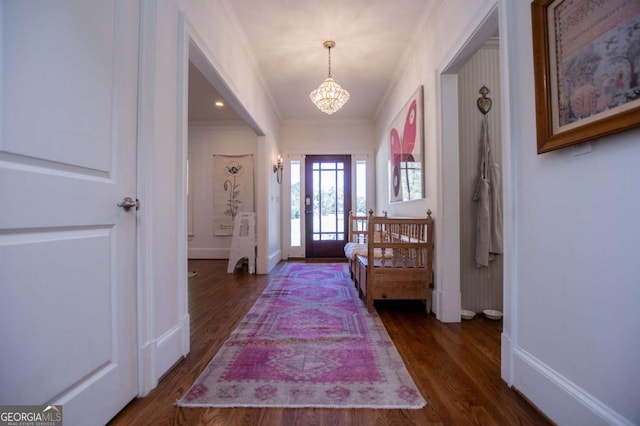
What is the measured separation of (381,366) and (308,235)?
4.17 m

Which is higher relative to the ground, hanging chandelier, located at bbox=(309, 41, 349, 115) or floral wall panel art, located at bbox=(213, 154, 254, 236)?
hanging chandelier, located at bbox=(309, 41, 349, 115)

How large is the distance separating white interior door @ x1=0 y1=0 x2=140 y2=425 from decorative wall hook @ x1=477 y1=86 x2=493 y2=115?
2.52 m

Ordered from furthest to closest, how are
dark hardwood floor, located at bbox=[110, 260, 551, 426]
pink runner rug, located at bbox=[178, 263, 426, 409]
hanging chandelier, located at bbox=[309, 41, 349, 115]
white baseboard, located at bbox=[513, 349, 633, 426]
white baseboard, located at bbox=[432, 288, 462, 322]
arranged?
hanging chandelier, located at bbox=[309, 41, 349, 115], white baseboard, located at bbox=[432, 288, 462, 322], pink runner rug, located at bbox=[178, 263, 426, 409], dark hardwood floor, located at bbox=[110, 260, 551, 426], white baseboard, located at bbox=[513, 349, 633, 426]

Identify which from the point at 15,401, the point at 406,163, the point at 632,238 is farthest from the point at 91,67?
the point at 406,163

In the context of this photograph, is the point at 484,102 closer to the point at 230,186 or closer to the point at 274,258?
the point at 274,258

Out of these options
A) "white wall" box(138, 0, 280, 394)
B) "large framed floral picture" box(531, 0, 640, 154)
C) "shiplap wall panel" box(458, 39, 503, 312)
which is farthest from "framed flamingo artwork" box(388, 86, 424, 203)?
"white wall" box(138, 0, 280, 394)

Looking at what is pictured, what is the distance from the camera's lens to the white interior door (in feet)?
2.82

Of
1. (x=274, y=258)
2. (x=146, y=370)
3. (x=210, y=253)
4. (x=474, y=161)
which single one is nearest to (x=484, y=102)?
(x=474, y=161)

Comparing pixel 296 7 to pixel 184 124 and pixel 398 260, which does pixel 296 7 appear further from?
pixel 398 260

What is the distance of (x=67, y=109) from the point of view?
40.6 inches

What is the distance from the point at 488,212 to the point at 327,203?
3.56 m

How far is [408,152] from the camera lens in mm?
3213

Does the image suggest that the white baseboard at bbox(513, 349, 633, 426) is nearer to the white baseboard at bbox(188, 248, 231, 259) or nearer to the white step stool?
the white step stool

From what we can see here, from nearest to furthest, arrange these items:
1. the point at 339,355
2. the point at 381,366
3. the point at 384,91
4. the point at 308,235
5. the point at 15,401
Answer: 1. the point at 15,401
2. the point at 381,366
3. the point at 339,355
4. the point at 384,91
5. the point at 308,235
